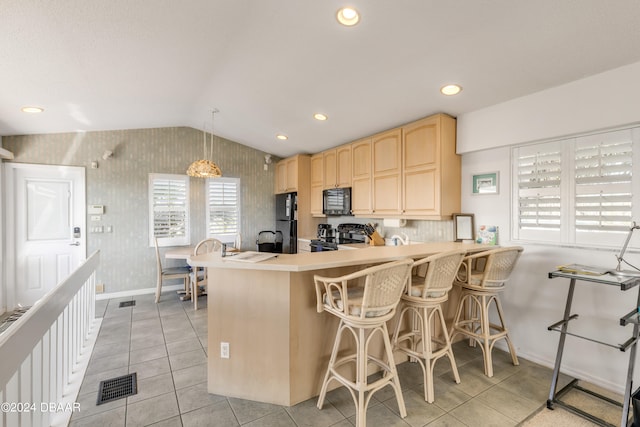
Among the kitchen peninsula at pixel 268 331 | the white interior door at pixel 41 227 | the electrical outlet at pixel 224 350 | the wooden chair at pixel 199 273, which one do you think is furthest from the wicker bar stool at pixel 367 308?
the white interior door at pixel 41 227

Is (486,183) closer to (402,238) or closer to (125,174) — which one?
(402,238)

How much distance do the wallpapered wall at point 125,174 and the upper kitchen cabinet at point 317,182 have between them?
1800 mm

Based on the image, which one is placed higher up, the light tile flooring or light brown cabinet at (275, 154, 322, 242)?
light brown cabinet at (275, 154, 322, 242)

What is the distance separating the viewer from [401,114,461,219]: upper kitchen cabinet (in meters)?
3.06

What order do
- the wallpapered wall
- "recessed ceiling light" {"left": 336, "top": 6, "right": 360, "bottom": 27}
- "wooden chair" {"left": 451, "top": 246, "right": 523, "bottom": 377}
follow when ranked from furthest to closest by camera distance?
1. the wallpapered wall
2. "wooden chair" {"left": 451, "top": 246, "right": 523, "bottom": 377}
3. "recessed ceiling light" {"left": 336, "top": 6, "right": 360, "bottom": 27}

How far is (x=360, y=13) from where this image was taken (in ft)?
6.19

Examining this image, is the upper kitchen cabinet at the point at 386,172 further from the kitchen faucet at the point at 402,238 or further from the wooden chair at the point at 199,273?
the wooden chair at the point at 199,273

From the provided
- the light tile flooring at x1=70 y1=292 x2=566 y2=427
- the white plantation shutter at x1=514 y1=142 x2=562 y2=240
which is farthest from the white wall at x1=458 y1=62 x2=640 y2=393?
the light tile flooring at x1=70 y1=292 x2=566 y2=427

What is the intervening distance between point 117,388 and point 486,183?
3785 mm

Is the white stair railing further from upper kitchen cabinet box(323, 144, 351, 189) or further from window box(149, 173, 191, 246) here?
upper kitchen cabinet box(323, 144, 351, 189)

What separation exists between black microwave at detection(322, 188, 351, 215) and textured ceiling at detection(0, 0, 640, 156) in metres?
1.20

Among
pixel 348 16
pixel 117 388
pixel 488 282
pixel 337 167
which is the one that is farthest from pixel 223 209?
pixel 488 282

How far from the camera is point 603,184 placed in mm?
2291

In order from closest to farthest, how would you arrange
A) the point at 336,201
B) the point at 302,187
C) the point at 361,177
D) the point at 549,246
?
the point at 549,246 → the point at 361,177 → the point at 336,201 → the point at 302,187
